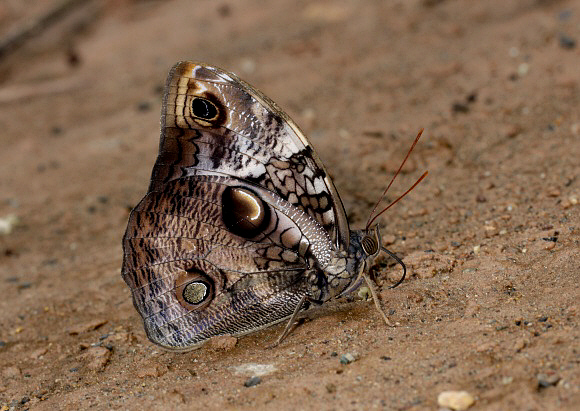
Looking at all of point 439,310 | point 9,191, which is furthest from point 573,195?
point 9,191

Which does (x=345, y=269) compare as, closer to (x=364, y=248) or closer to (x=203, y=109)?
(x=364, y=248)

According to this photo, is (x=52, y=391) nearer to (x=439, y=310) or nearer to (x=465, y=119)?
(x=439, y=310)

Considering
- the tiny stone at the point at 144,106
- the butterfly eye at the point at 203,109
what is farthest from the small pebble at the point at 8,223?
the butterfly eye at the point at 203,109

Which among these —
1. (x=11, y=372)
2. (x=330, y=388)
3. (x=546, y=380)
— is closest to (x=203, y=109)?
(x=330, y=388)

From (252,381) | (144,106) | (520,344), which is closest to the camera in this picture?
(520,344)

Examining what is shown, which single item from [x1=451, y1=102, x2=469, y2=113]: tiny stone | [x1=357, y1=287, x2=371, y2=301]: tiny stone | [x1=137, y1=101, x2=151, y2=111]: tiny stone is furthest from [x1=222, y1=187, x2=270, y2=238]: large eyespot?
[x1=137, y1=101, x2=151, y2=111]: tiny stone

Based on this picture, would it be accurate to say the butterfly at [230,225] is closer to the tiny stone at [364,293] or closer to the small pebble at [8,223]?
the tiny stone at [364,293]

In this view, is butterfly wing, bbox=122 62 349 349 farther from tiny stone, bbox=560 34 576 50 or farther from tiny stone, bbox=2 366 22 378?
tiny stone, bbox=560 34 576 50
